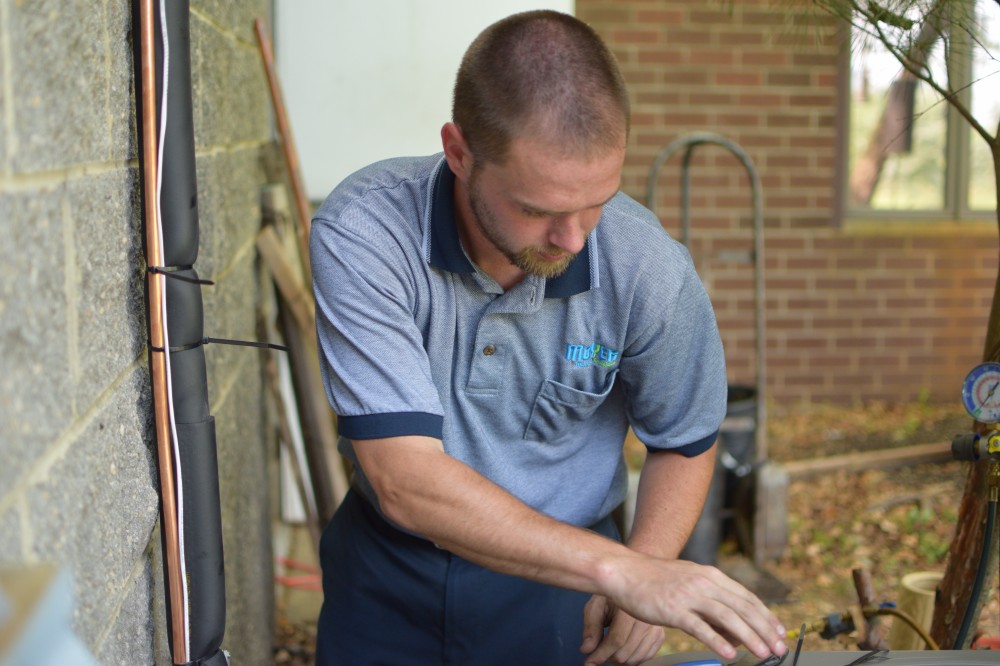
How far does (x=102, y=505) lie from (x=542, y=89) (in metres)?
0.87

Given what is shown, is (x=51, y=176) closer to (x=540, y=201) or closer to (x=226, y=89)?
(x=540, y=201)

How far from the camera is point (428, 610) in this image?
2178mm

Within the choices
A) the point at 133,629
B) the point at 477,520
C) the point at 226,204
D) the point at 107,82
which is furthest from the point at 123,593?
the point at 226,204

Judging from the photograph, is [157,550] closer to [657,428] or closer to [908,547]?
[657,428]

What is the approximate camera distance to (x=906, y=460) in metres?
5.48

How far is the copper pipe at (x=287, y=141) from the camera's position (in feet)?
10.8

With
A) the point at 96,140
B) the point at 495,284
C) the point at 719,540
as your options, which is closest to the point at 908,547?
the point at 719,540

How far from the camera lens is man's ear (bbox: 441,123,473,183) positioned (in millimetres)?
1829

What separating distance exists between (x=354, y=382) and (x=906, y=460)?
14.2 feet

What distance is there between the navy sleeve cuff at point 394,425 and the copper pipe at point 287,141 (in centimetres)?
153

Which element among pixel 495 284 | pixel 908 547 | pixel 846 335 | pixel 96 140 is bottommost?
pixel 908 547

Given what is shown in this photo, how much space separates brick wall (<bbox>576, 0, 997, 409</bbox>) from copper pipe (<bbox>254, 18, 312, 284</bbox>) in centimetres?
281

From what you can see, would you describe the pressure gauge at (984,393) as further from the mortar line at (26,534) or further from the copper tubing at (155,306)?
the mortar line at (26,534)

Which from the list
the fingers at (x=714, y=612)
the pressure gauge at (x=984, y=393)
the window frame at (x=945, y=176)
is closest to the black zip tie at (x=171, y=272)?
the fingers at (x=714, y=612)
